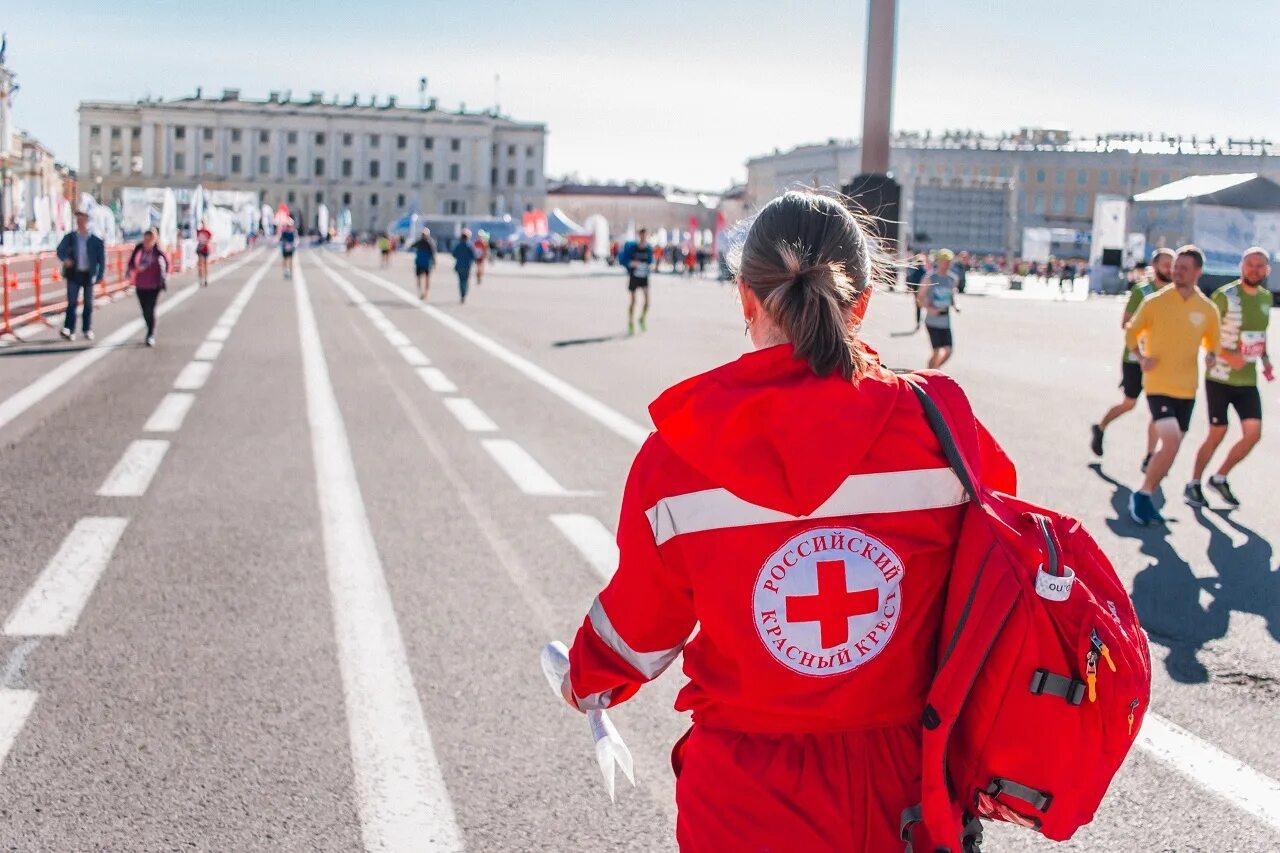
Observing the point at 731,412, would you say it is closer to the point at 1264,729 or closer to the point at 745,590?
the point at 745,590

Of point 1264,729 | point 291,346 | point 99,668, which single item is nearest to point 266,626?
point 99,668

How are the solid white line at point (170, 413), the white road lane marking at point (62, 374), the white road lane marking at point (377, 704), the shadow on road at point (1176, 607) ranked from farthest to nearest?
1. the white road lane marking at point (62, 374)
2. the solid white line at point (170, 413)
3. the shadow on road at point (1176, 607)
4. the white road lane marking at point (377, 704)

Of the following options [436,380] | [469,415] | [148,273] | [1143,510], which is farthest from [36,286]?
[1143,510]

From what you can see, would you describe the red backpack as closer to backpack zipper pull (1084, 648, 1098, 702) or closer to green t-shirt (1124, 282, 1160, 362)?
backpack zipper pull (1084, 648, 1098, 702)

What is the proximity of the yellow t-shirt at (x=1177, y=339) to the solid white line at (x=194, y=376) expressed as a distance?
914 cm

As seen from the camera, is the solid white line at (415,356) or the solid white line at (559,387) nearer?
the solid white line at (559,387)

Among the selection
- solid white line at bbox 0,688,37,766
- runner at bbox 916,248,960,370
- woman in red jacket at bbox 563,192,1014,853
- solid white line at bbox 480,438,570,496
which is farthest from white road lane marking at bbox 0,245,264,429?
woman in red jacket at bbox 563,192,1014,853

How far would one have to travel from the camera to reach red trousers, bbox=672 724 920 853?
1956 mm

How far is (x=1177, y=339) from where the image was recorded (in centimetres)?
887

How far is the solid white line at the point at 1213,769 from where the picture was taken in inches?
158

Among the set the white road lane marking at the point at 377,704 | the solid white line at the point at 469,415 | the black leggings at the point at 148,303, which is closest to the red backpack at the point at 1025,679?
the white road lane marking at the point at 377,704

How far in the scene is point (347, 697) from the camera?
4.86 m

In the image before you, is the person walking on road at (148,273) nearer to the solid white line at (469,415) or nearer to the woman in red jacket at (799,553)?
the solid white line at (469,415)

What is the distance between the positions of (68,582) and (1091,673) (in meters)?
5.48
